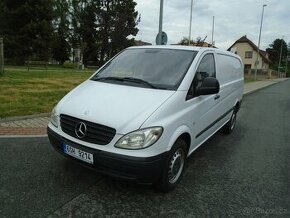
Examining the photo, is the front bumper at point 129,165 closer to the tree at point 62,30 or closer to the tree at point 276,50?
the tree at point 62,30

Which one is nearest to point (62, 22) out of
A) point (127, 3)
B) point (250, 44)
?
point (127, 3)

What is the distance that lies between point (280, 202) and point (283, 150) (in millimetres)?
2746

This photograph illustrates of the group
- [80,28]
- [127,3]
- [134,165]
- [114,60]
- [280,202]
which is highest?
[127,3]

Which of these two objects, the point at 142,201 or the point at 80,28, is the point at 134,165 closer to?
the point at 142,201

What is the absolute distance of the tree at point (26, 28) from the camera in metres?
34.1

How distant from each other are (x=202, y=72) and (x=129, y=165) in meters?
2.19

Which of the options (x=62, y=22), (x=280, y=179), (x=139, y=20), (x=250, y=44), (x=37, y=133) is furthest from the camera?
(x=250, y=44)

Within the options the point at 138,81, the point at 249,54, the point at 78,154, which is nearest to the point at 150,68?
Result: the point at 138,81

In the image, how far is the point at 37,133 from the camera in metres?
6.48

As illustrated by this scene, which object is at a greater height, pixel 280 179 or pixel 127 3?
pixel 127 3

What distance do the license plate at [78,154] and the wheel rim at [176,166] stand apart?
1.02m

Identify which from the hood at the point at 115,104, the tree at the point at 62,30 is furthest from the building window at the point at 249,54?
the hood at the point at 115,104

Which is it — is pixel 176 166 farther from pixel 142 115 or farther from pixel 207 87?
pixel 207 87

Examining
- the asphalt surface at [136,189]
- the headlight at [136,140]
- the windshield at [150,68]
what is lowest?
the asphalt surface at [136,189]
